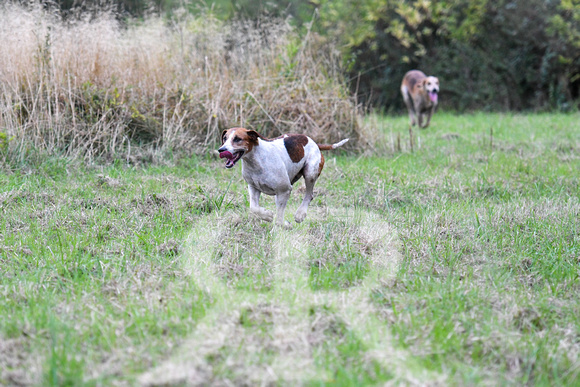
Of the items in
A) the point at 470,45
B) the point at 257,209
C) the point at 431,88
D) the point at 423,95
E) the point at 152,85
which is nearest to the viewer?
the point at 257,209

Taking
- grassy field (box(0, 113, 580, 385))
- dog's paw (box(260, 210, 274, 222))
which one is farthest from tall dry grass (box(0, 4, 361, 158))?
dog's paw (box(260, 210, 274, 222))

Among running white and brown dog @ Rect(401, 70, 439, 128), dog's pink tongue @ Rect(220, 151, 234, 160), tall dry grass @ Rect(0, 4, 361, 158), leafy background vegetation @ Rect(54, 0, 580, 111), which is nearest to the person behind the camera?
dog's pink tongue @ Rect(220, 151, 234, 160)

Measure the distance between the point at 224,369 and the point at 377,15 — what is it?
14281 millimetres

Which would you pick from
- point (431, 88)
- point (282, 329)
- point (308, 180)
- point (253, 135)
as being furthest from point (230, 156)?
point (431, 88)

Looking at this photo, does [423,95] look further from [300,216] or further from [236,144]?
[236,144]

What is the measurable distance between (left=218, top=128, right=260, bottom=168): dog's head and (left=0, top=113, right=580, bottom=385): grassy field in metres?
0.63

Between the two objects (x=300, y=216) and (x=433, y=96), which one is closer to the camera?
(x=300, y=216)

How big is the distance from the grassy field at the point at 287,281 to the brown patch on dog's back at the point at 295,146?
0.58 m

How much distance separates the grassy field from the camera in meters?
2.51

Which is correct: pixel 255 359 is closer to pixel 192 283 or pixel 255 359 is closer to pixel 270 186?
pixel 192 283

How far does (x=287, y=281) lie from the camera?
11.2 ft

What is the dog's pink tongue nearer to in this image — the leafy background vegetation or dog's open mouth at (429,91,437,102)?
dog's open mouth at (429,91,437,102)

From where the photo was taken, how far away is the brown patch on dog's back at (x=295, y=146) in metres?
4.18

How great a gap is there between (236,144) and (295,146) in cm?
60
